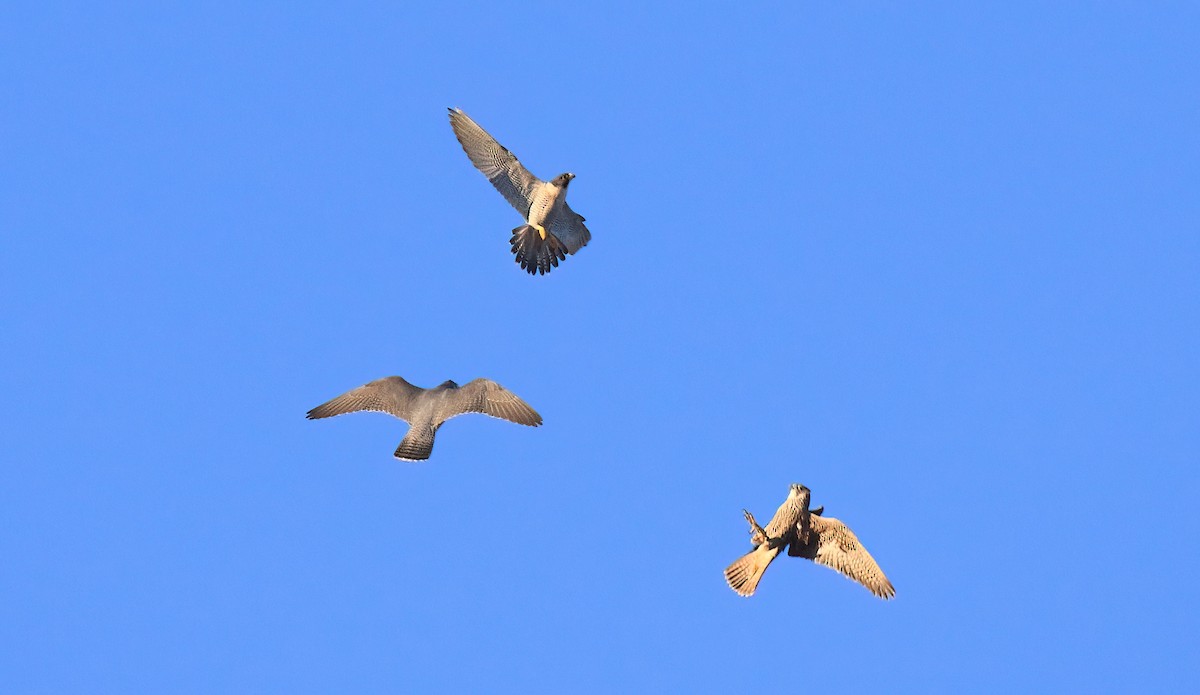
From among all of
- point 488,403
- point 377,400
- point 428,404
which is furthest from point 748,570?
point 377,400

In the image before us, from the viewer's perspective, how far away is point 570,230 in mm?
19719

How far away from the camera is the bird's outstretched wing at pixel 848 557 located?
53.2ft

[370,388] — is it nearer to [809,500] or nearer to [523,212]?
[523,212]

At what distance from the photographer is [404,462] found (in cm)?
1714

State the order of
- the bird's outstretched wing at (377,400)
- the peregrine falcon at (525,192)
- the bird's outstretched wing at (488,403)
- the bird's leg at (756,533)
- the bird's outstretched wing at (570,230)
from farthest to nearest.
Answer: the bird's outstretched wing at (570,230) < the peregrine falcon at (525,192) < the bird's outstretched wing at (377,400) < the bird's outstretched wing at (488,403) < the bird's leg at (756,533)

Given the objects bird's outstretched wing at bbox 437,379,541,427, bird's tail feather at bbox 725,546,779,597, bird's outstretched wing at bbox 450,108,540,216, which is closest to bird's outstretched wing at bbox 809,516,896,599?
bird's tail feather at bbox 725,546,779,597

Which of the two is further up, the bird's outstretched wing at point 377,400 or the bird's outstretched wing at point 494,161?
the bird's outstretched wing at point 494,161

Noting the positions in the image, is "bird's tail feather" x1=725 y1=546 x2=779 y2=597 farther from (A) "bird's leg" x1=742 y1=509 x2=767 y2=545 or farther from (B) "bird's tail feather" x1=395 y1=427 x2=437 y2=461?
(B) "bird's tail feather" x1=395 y1=427 x2=437 y2=461

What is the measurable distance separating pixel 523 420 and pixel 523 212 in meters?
3.23

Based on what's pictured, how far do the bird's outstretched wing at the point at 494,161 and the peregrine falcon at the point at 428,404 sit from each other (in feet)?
9.46

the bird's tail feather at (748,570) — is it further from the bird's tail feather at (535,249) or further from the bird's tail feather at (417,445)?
the bird's tail feather at (535,249)

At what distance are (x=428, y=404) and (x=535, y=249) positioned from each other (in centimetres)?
285

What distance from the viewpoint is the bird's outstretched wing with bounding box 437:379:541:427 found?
18094 mm

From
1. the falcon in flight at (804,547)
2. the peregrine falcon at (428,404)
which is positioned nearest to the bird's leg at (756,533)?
the falcon in flight at (804,547)
